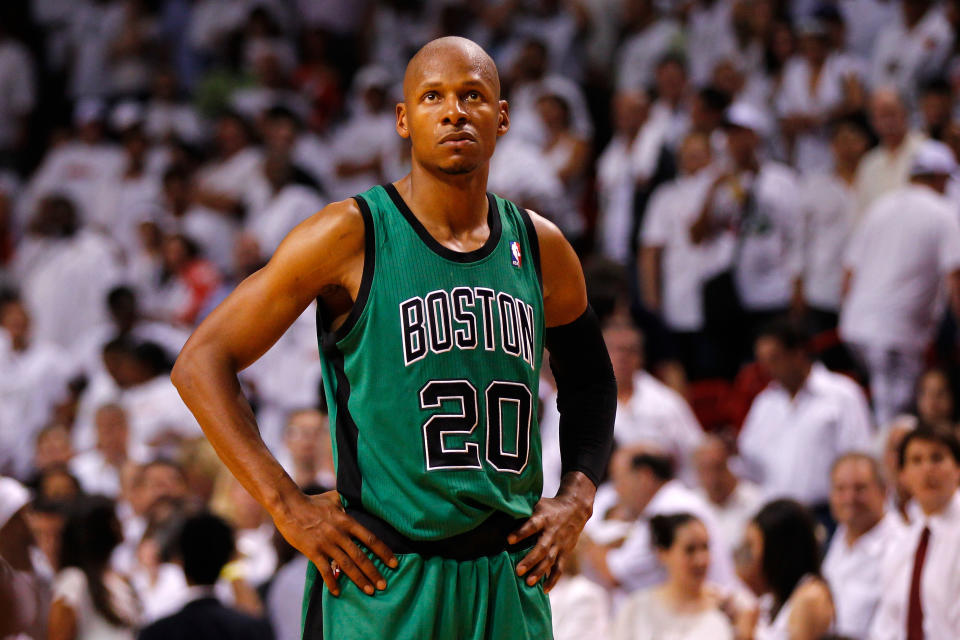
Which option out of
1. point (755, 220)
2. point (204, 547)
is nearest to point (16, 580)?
point (204, 547)

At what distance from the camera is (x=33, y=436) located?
10969 millimetres

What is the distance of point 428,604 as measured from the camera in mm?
3002

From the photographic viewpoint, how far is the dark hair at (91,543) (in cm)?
603

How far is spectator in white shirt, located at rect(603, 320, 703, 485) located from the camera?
8070 mm

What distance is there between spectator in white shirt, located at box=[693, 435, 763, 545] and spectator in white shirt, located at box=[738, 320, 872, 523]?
0.30m

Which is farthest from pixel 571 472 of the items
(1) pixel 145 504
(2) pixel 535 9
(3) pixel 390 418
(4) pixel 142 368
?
(2) pixel 535 9

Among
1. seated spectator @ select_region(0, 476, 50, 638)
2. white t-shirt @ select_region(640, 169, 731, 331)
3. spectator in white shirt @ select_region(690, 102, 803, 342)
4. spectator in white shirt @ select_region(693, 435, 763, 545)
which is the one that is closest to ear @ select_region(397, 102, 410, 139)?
seated spectator @ select_region(0, 476, 50, 638)

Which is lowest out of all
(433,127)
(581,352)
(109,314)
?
(581,352)

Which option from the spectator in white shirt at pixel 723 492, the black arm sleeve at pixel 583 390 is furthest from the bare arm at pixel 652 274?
the black arm sleeve at pixel 583 390

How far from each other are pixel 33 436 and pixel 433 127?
858 cm

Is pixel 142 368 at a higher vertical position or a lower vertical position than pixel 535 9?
lower

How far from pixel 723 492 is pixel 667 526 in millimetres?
1330

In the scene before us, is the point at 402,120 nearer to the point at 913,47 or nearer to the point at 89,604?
the point at 89,604

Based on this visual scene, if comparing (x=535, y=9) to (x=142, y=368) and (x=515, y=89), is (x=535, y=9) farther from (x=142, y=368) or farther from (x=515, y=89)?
(x=142, y=368)
